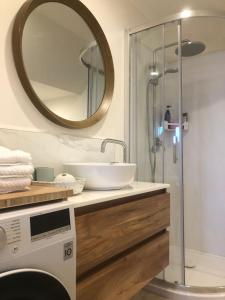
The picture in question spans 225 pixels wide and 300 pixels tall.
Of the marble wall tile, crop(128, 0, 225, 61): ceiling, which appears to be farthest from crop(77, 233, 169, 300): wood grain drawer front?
crop(128, 0, 225, 61): ceiling

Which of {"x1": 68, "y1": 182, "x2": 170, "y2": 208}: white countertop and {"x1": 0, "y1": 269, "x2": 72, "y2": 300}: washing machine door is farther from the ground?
{"x1": 68, "y1": 182, "x2": 170, "y2": 208}: white countertop

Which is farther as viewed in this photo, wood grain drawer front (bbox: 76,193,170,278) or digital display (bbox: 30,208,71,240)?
wood grain drawer front (bbox: 76,193,170,278)

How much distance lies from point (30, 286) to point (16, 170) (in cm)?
33

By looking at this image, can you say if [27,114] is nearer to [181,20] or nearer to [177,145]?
[177,145]

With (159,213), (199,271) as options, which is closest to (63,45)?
(159,213)

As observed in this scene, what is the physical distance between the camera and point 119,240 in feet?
3.52

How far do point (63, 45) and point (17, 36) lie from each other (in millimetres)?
321

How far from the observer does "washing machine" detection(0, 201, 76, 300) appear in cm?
58

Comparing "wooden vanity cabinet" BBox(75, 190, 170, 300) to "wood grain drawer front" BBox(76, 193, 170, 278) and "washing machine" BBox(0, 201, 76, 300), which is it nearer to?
"wood grain drawer front" BBox(76, 193, 170, 278)

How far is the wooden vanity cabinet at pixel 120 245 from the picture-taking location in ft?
2.99

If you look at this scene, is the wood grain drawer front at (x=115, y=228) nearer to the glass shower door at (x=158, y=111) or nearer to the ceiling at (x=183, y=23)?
the glass shower door at (x=158, y=111)

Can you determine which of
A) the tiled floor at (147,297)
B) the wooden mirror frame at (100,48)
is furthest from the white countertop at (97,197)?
the tiled floor at (147,297)

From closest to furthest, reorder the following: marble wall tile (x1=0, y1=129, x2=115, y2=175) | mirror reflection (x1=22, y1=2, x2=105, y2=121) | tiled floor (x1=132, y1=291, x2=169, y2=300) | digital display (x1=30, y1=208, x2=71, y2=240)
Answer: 1. digital display (x1=30, y1=208, x2=71, y2=240)
2. marble wall tile (x1=0, y1=129, x2=115, y2=175)
3. mirror reflection (x1=22, y1=2, x2=105, y2=121)
4. tiled floor (x1=132, y1=291, x2=169, y2=300)

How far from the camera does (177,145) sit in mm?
1948
